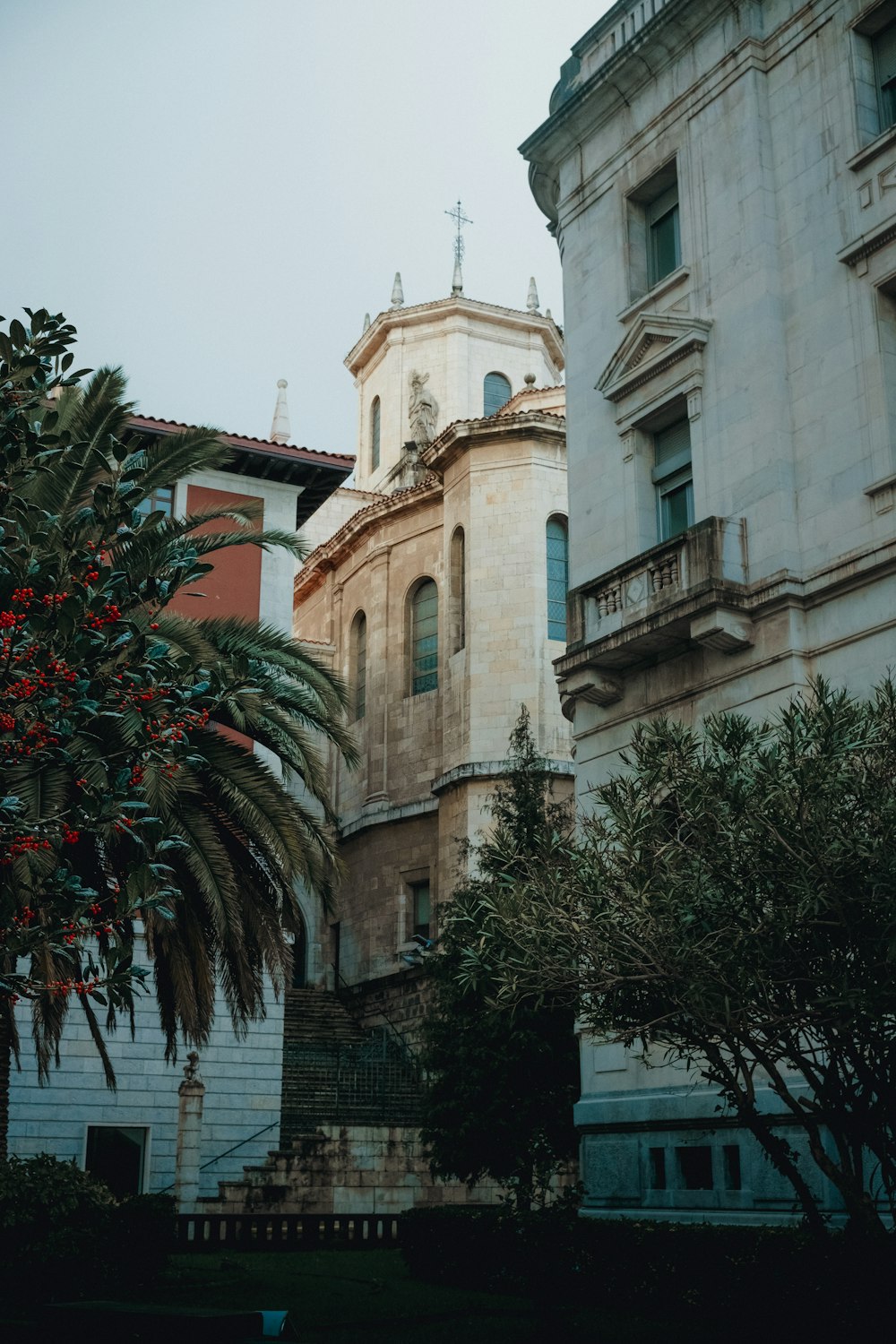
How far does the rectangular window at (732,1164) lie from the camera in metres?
16.3

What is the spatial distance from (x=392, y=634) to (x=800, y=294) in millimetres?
21385

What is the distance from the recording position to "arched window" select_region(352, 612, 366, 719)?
3922cm

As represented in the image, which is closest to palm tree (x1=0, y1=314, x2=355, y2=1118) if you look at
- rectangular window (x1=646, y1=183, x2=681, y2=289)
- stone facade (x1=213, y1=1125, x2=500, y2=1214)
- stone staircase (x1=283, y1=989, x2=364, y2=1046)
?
rectangular window (x1=646, y1=183, x2=681, y2=289)

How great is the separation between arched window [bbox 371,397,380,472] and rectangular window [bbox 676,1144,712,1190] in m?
33.6

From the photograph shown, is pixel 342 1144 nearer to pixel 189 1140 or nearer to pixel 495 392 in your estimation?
pixel 189 1140

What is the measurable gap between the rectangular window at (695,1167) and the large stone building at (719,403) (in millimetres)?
30

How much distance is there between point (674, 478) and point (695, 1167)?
8733mm

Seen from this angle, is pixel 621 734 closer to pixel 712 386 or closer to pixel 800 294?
Result: pixel 712 386

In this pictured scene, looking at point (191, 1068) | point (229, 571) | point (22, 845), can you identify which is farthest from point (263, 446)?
point (22, 845)

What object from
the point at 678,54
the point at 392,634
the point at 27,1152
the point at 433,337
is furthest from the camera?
the point at 433,337

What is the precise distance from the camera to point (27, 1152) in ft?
80.4

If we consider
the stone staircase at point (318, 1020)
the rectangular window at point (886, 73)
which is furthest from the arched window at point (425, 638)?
the rectangular window at point (886, 73)

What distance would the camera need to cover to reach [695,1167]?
665 inches

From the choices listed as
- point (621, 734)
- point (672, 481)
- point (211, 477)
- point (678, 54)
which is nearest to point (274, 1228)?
point (621, 734)
